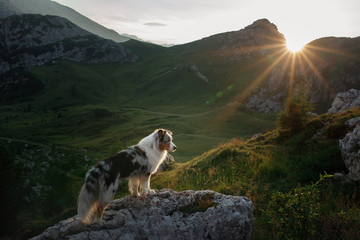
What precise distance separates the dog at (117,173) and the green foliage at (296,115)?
13.0 meters

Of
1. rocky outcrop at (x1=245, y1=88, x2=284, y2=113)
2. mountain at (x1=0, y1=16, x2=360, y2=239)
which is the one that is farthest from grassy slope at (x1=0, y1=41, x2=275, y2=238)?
rocky outcrop at (x1=245, y1=88, x2=284, y2=113)

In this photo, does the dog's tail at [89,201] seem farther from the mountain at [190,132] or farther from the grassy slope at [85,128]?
the grassy slope at [85,128]

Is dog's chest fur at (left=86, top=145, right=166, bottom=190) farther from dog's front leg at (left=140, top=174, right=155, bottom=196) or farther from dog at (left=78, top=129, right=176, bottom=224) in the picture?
dog's front leg at (left=140, top=174, right=155, bottom=196)

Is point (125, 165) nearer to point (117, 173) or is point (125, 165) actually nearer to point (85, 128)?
point (117, 173)

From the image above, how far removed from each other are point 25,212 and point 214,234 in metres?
24.9

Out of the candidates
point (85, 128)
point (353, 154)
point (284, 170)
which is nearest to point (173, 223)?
point (284, 170)

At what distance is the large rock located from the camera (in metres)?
9.72

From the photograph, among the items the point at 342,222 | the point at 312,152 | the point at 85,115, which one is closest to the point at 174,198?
the point at 342,222

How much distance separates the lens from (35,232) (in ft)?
51.1

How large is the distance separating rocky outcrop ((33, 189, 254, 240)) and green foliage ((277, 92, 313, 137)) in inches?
498

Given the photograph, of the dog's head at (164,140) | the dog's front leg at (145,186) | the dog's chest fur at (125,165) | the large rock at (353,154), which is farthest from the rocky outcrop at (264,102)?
the dog's front leg at (145,186)

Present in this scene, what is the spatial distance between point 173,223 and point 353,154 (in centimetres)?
916

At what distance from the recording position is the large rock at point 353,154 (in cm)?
972

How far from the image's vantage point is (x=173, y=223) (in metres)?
7.06
